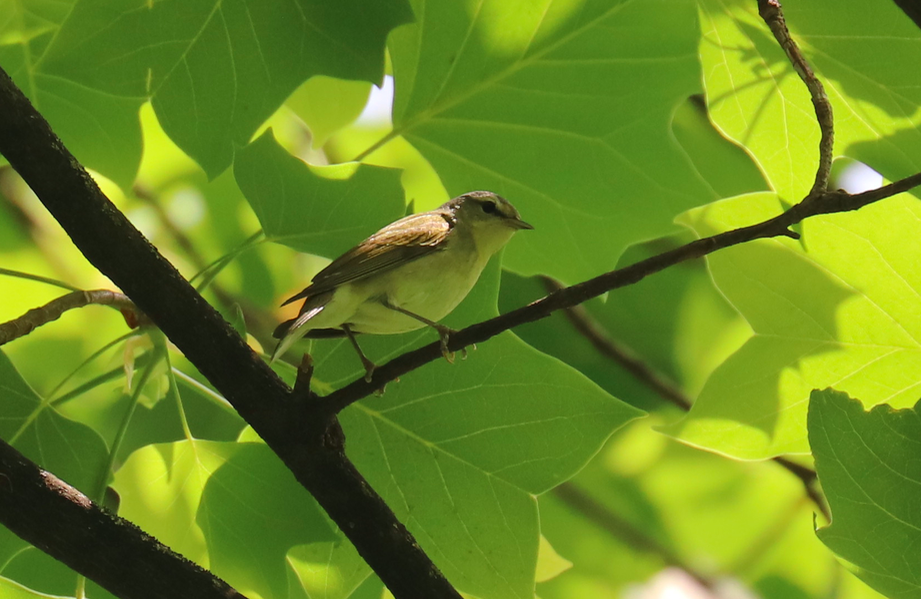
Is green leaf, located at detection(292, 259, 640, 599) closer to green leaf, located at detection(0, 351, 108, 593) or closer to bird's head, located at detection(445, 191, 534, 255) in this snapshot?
bird's head, located at detection(445, 191, 534, 255)

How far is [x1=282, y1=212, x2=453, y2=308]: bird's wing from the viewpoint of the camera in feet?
6.29

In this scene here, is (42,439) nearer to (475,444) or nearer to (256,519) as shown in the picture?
(256,519)

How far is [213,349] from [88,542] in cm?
39

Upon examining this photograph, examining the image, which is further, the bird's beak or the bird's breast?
the bird's beak

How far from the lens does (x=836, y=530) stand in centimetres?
162

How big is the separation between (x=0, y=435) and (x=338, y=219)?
2.80 ft

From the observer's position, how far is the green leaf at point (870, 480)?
1601 mm

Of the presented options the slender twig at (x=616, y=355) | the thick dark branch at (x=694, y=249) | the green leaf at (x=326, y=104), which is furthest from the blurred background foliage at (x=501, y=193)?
the slender twig at (x=616, y=355)

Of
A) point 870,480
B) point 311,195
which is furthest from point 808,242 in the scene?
point 311,195

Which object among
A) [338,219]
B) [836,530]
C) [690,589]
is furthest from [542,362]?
[690,589]

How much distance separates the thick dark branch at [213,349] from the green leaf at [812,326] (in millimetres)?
708

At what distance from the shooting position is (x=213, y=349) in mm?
1637

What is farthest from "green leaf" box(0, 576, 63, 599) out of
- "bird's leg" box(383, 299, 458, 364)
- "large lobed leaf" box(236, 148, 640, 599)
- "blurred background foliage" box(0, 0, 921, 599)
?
"bird's leg" box(383, 299, 458, 364)

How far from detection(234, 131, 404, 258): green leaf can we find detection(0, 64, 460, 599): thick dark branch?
0.27m
